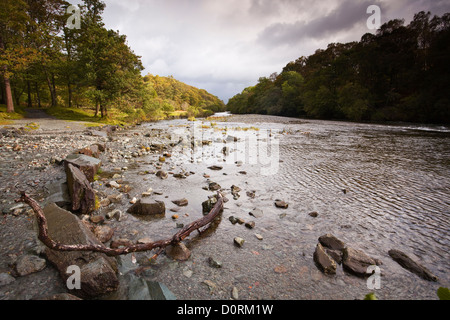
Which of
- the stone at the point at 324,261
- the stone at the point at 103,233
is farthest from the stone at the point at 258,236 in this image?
the stone at the point at 103,233

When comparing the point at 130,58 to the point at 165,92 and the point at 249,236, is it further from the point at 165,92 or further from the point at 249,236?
the point at 165,92

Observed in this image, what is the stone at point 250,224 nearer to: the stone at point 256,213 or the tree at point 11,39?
the stone at point 256,213

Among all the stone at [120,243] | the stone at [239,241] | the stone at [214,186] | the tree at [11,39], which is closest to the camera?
the stone at [120,243]

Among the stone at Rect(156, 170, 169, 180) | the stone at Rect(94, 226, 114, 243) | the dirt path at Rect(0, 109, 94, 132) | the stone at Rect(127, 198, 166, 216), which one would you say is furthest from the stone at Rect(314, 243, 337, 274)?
the dirt path at Rect(0, 109, 94, 132)

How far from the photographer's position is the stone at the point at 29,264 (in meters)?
2.65

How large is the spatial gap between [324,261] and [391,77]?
2302 inches

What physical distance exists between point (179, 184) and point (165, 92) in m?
122

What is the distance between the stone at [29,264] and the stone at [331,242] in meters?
4.85

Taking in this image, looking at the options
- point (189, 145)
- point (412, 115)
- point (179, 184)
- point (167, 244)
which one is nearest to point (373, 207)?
point (167, 244)

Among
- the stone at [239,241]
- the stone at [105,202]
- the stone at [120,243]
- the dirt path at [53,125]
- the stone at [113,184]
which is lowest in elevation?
the stone at [239,241]

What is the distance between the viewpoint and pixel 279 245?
378cm

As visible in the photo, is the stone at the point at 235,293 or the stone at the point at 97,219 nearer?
the stone at the point at 235,293

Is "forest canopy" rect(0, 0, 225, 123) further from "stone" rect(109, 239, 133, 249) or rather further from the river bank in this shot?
"stone" rect(109, 239, 133, 249)

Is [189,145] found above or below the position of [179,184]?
above
